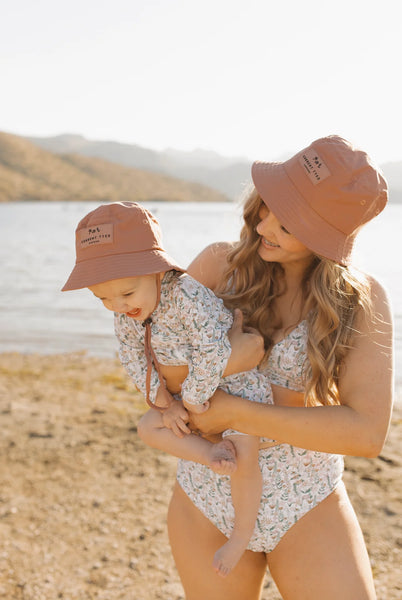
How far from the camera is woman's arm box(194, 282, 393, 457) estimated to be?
1.90 meters

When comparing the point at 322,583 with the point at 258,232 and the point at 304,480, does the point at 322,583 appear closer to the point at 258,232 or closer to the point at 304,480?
the point at 304,480

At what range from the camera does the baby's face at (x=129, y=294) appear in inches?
77.4

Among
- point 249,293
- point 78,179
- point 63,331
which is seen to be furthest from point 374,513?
point 78,179

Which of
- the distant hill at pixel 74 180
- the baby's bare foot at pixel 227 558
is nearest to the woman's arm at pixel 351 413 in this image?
the baby's bare foot at pixel 227 558

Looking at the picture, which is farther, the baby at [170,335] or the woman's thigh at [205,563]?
the woman's thigh at [205,563]

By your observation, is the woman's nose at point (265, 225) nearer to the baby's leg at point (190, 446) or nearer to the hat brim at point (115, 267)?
the hat brim at point (115, 267)

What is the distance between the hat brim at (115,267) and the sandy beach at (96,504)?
2.43 m

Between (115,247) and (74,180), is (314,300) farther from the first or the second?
(74,180)

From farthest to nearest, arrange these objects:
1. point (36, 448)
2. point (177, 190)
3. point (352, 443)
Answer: point (177, 190) → point (36, 448) → point (352, 443)

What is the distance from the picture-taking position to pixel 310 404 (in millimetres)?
2141

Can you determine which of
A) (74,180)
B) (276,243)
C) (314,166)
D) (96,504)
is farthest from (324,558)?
(74,180)

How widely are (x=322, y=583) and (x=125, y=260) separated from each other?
1.36m

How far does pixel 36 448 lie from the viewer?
5238 mm

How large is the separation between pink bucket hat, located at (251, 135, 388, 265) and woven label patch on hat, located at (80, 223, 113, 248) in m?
0.59
